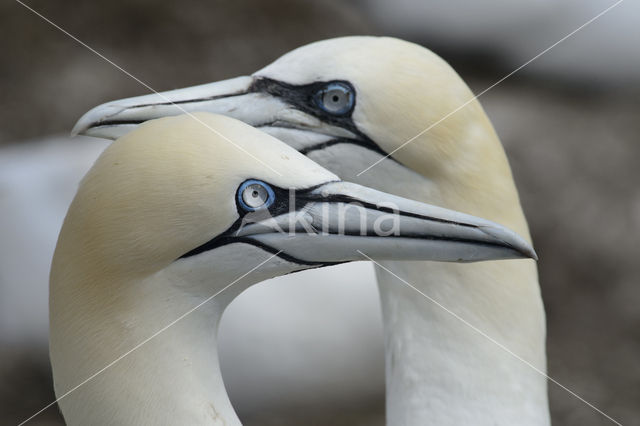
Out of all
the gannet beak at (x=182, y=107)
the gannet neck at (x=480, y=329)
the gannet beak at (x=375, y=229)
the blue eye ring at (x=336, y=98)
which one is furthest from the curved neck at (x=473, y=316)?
the gannet beak at (x=375, y=229)

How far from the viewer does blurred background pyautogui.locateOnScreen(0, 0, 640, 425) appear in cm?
632

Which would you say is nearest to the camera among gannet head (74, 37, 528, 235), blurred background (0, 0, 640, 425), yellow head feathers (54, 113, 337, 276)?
yellow head feathers (54, 113, 337, 276)

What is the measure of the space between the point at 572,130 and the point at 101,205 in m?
5.99

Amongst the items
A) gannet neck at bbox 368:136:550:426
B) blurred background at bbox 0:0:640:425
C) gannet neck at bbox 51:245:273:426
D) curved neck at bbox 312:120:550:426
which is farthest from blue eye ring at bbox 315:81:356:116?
blurred background at bbox 0:0:640:425

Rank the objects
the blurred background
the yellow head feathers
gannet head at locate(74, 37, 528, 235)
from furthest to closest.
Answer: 1. the blurred background
2. gannet head at locate(74, 37, 528, 235)
3. the yellow head feathers

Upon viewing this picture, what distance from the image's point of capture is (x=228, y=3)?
29.4ft

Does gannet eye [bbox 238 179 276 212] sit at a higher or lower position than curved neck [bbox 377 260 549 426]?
higher

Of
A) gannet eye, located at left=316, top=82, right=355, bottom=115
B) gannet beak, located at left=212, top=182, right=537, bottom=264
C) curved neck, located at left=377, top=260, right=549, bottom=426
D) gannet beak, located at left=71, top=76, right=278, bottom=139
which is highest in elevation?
gannet eye, located at left=316, top=82, right=355, bottom=115

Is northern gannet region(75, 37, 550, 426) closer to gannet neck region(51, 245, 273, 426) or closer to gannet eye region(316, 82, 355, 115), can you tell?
gannet eye region(316, 82, 355, 115)

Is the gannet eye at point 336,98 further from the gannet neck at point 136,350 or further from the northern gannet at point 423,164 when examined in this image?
the gannet neck at point 136,350

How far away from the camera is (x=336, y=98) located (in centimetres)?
340

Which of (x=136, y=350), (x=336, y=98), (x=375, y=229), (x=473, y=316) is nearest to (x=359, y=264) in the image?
(x=473, y=316)

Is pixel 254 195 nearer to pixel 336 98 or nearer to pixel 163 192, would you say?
pixel 163 192

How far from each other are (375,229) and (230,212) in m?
0.38
